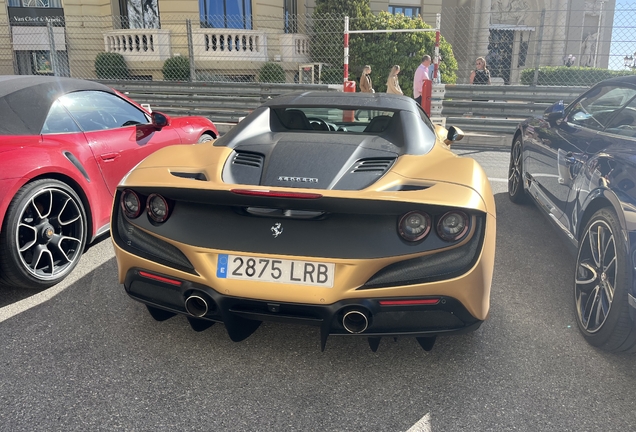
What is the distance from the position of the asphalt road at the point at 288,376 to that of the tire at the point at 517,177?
7.55ft

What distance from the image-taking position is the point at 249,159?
283 centimetres

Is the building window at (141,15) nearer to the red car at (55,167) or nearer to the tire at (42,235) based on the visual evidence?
the red car at (55,167)

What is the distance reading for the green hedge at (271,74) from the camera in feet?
57.5

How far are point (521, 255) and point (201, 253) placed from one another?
9.34 feet

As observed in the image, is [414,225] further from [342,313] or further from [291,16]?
[291,16]

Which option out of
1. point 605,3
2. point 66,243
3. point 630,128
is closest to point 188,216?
point 66,243

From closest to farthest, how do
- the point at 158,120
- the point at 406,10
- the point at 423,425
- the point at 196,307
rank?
the point at 423,425, the point at 196,307, the point at 158,120, the point at 406,10

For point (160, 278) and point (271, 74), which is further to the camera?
point (271, 74)

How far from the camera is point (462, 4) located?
2520 cm

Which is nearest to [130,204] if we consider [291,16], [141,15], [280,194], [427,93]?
[280,194]

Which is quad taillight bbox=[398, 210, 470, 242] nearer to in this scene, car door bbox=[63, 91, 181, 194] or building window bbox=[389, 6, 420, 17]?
car door bbox=[63, 91, 181, 194]

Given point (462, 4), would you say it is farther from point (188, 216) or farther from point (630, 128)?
point (188, 216)

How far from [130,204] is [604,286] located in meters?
2.47

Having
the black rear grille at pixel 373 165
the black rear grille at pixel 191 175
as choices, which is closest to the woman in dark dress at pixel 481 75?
the black rear grille at pixel 373 165
